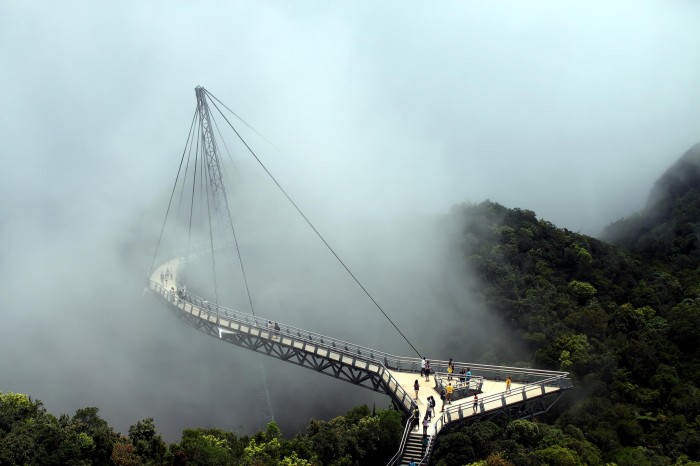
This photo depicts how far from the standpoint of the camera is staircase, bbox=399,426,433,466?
31531mm

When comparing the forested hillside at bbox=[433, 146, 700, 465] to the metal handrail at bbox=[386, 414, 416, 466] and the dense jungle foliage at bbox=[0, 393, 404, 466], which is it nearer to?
the metal handrail at bbox=[386, 414, 416, 466]

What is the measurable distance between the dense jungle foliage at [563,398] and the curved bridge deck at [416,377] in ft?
4.95

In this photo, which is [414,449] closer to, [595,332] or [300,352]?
[300,352]

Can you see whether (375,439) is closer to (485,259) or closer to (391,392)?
(391,392)

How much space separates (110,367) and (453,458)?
39.6m

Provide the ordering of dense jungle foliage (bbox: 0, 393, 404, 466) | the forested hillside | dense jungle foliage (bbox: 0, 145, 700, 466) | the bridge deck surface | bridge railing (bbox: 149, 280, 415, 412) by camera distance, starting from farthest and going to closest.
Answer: bridge railing (bbox: 149, 280, 415, 412) < the bridge deck surface < the forested hillside < dense jungle foliage (bbox: 0, 145, 700, 466) < dense jungle foliage (bbox: 0, 393, 404, 466)

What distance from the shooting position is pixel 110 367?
199ft

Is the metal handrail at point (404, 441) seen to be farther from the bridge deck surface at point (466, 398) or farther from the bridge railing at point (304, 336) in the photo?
the bridge railing at point (304, 336)

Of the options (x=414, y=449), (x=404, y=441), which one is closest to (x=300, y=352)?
(x=404, y=441)

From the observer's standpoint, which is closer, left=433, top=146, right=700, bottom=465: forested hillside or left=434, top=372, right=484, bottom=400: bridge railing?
left=433, top=146, right=700, bottom=465: forested hillside

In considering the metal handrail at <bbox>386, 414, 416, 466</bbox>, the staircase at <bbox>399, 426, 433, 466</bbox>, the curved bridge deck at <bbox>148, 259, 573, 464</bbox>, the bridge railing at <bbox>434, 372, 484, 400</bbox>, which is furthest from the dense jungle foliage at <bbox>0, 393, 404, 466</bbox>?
the bridge railing at <bbox>434, 372, 484, 400</bbox>

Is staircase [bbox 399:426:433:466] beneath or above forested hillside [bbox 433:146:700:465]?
beneath

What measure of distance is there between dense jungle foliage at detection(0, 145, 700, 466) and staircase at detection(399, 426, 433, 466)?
25.3 inches

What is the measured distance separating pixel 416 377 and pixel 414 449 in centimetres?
736
